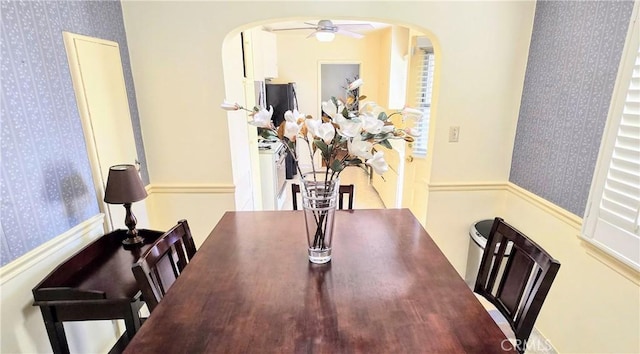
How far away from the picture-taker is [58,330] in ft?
4.50

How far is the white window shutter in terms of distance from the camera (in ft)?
4.52

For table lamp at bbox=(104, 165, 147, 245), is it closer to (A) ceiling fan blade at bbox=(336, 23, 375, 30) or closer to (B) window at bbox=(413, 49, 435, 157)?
(B) window at bbox=(413, 49, 435, 157)

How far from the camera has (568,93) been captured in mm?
1790

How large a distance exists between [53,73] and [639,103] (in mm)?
2568

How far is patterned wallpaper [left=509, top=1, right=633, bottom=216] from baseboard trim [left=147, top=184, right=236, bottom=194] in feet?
6.82

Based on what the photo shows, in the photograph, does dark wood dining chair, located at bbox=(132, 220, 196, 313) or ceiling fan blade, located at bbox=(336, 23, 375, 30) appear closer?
dark wood dining chair, located at bbox=(132, 220, 196, 313)

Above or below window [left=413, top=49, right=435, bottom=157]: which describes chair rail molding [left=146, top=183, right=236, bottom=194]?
below

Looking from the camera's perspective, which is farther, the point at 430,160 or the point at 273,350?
the point at 430,160

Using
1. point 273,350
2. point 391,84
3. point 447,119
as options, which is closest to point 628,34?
point 447,119

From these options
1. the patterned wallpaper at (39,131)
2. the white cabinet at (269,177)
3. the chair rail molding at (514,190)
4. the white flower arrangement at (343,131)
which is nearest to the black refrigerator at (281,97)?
the white cabinet at (269,177)

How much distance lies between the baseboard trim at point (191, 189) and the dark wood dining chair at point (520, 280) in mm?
1744

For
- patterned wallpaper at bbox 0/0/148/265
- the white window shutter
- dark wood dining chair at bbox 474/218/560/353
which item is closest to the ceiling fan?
patterned wallpaper at bbox 0/0/148/265

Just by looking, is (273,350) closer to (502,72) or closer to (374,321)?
(374,321)

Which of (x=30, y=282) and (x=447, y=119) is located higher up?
(x=447, y=119)
